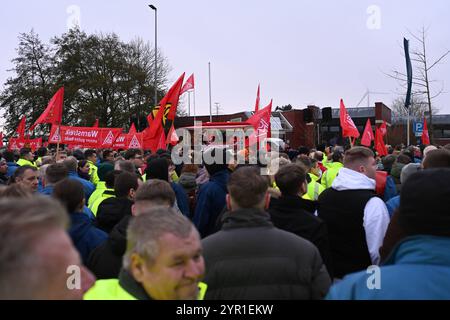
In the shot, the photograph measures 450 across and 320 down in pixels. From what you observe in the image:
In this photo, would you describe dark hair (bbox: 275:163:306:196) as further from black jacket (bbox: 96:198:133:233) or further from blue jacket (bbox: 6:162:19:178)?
blue jacket (bbox: 6:162:19:178)

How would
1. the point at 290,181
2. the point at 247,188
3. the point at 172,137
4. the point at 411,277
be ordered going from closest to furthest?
the point at 411,277, the point at 247,188, the point at 290,181, the point at 172,137

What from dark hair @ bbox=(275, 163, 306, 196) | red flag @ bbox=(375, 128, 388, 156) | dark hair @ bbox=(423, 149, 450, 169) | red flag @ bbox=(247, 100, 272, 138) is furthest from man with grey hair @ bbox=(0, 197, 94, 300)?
red flag @ bbox=(375, 128, 388, 156)

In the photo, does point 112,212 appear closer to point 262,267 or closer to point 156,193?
point 156,193

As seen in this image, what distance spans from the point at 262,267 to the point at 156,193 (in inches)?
51.2

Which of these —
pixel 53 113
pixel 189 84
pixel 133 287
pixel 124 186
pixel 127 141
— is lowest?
pixel 133 287

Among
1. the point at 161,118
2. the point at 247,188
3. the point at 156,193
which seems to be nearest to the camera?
the point at 247,188

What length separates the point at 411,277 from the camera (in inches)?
76.2

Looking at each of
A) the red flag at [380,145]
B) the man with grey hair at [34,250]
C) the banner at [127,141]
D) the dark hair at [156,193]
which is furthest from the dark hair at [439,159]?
the banner at [127,141]

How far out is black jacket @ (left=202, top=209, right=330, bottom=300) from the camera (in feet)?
9.36

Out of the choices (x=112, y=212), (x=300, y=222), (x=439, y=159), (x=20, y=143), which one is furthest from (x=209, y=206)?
(x=20, y=143)

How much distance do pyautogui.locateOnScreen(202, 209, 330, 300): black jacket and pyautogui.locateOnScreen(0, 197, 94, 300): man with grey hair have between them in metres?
1.46

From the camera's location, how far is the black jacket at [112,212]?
455 cm
